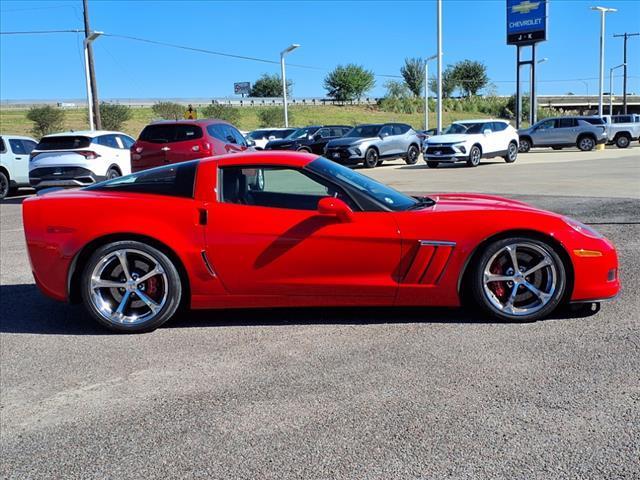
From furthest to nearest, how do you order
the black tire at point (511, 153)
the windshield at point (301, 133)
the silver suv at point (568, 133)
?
the silver suv at point (568, 133) → the windshield at point (301, 133) → the black tire at point (511, 153)

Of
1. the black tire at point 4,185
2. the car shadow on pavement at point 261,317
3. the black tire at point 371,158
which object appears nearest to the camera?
the car shadow on pavement at point 261,317

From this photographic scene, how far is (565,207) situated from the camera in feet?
35.8

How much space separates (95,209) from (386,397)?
2.69 meters

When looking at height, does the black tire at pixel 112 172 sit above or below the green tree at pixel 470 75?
below

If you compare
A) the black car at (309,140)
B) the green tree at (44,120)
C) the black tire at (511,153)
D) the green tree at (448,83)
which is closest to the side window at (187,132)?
the black car at (309,140)

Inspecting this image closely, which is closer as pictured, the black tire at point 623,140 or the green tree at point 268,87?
the black tire at point 623,140

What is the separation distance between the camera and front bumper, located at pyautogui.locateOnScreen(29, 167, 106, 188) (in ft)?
45.6

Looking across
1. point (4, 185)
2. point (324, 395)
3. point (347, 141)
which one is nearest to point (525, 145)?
point (347, 141)

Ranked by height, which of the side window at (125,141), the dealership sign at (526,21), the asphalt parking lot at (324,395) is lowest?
the asphalt parking lot at (324,395)

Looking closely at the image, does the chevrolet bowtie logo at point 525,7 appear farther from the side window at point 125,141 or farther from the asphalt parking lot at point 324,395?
the asphalt parking lot at point 324,395

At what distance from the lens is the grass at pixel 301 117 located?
65.9 meters

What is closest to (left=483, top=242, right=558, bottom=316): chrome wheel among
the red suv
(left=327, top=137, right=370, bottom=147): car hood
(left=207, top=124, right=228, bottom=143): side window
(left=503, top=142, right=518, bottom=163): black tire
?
the red suv

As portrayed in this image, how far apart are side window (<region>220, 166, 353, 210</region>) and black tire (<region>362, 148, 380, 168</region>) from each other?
1861cm

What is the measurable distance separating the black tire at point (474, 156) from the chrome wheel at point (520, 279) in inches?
726
